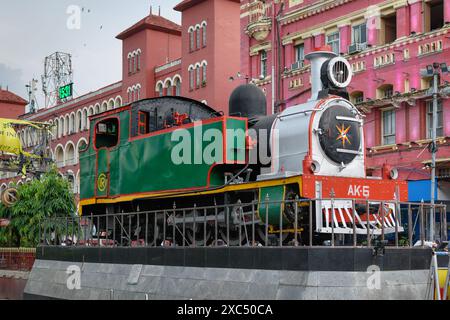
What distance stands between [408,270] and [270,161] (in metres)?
3.90

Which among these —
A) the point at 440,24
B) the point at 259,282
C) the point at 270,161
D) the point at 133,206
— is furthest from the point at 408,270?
the point at 440,24

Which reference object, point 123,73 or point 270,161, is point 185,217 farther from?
point 123,73

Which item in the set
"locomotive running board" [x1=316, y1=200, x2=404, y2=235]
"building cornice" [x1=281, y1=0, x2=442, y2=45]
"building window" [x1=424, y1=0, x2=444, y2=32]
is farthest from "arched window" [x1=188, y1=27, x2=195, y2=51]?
"locomotive running board" [x1=316, y1=200, x2=404, y2=235]

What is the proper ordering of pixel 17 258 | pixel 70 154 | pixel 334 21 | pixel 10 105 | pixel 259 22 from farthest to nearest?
pixel 10 105, pixel 70 154, pixel 17 258, pixel 259 22, pixel 334 21

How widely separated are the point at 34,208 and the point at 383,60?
20.4 metres

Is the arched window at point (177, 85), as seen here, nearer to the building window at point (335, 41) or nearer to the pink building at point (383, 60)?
the pink building at point (383, 60)

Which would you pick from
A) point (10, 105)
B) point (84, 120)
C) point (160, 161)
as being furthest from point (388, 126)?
point (10, 105)

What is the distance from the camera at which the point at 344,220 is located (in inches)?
519

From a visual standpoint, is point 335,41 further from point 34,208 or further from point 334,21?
point 34,208

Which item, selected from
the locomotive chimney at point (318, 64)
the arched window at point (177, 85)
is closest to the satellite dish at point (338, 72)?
the locomotive chimney at point (318, 64)

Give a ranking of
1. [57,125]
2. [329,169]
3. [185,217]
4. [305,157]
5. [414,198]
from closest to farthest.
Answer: [305,157] → [329,169] → [185,217] → [414,198] → [57,125]

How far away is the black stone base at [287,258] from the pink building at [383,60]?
439 inches

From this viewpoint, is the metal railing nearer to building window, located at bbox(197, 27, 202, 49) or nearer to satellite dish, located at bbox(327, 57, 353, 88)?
satellite dish, located at bbox(327, 57, 353, 88)

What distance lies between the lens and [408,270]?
12844 mm
